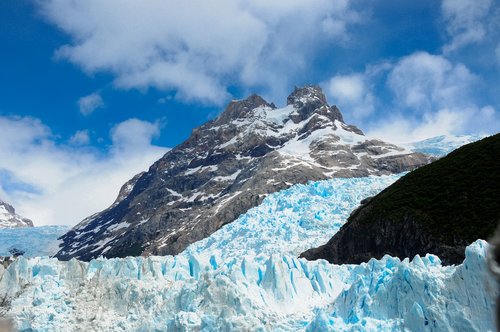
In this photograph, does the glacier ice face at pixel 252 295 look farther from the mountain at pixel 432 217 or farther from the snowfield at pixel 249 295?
the mountain at pixel 432 217

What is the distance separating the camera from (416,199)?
5781cm

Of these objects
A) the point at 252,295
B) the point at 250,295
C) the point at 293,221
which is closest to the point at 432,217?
the point at 293,221

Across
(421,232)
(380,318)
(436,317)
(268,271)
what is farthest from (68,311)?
(421,232)

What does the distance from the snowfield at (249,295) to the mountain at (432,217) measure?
15822 millimetres

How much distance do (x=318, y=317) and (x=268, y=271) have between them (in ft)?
28.2

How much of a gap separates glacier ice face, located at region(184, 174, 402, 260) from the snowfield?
Answer: 15.8m

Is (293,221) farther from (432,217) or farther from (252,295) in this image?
(252,295)

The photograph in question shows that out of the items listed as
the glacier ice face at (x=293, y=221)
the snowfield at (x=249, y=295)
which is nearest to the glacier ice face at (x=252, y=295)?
the snowfield at (x=249, y=295)

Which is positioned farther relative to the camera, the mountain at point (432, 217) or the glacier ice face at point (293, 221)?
the glacier ice face at point (293, 221)

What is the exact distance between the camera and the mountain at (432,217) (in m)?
48.6

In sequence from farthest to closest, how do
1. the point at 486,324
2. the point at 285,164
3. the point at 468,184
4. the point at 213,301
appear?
the point at 285,164 → the point at 468,184 → the point at 213,301 → the point at 486,324

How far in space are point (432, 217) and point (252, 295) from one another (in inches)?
1134

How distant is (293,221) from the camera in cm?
6694

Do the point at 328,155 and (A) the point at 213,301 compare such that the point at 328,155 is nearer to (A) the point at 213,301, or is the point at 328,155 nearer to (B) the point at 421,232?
(B) the point at 421,232
